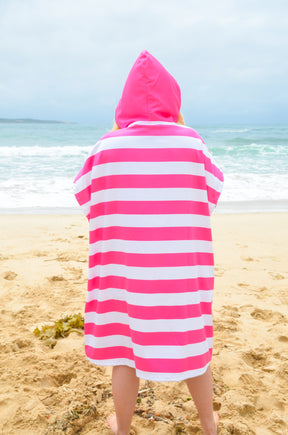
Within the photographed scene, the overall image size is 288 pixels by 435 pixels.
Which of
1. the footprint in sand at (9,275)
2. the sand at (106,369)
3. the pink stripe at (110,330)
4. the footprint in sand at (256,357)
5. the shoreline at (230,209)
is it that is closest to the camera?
the pink stripe at (110,330)

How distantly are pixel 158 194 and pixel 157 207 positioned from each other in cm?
5

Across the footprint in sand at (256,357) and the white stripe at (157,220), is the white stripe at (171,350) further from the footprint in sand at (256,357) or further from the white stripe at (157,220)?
the footprint in sand at (256,357)

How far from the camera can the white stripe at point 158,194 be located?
1.39 m

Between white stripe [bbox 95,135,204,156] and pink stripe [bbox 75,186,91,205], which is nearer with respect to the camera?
white stripe [bbox 95,135,204,156]

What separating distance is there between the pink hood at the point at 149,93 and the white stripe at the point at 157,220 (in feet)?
1.13

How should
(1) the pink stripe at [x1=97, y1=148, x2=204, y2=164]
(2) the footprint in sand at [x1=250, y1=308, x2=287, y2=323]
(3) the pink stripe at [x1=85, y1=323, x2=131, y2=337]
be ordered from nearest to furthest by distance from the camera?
(1) the pink stripe at [x1=97, y1=148, x2=204, y2=164] → (3) the pink stripe at [x1=85, y1=323, x2=131, y2=337] → (2) the footprint in sand at [x1=250, y1=308, x2=287, y2=323]

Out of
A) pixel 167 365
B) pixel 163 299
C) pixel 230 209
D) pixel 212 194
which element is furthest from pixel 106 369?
pixel 230 209

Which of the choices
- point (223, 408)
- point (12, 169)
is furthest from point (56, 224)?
point (12, 169)

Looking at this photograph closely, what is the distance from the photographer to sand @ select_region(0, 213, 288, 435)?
1.88m

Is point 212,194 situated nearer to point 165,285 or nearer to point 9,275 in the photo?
point 165,285

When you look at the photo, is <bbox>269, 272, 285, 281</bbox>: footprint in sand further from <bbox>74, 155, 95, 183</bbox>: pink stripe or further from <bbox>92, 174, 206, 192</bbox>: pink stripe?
<bbox>74, 155, 95, 183</bbox>: pink stripe

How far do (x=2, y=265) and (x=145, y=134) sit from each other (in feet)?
9.26

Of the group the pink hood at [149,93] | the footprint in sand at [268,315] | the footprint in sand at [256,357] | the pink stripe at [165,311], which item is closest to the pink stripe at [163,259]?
the pink stripe at [165,311]

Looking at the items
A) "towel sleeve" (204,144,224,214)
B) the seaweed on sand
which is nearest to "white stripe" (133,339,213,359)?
"towel sleeve" (204,144,224,214)
